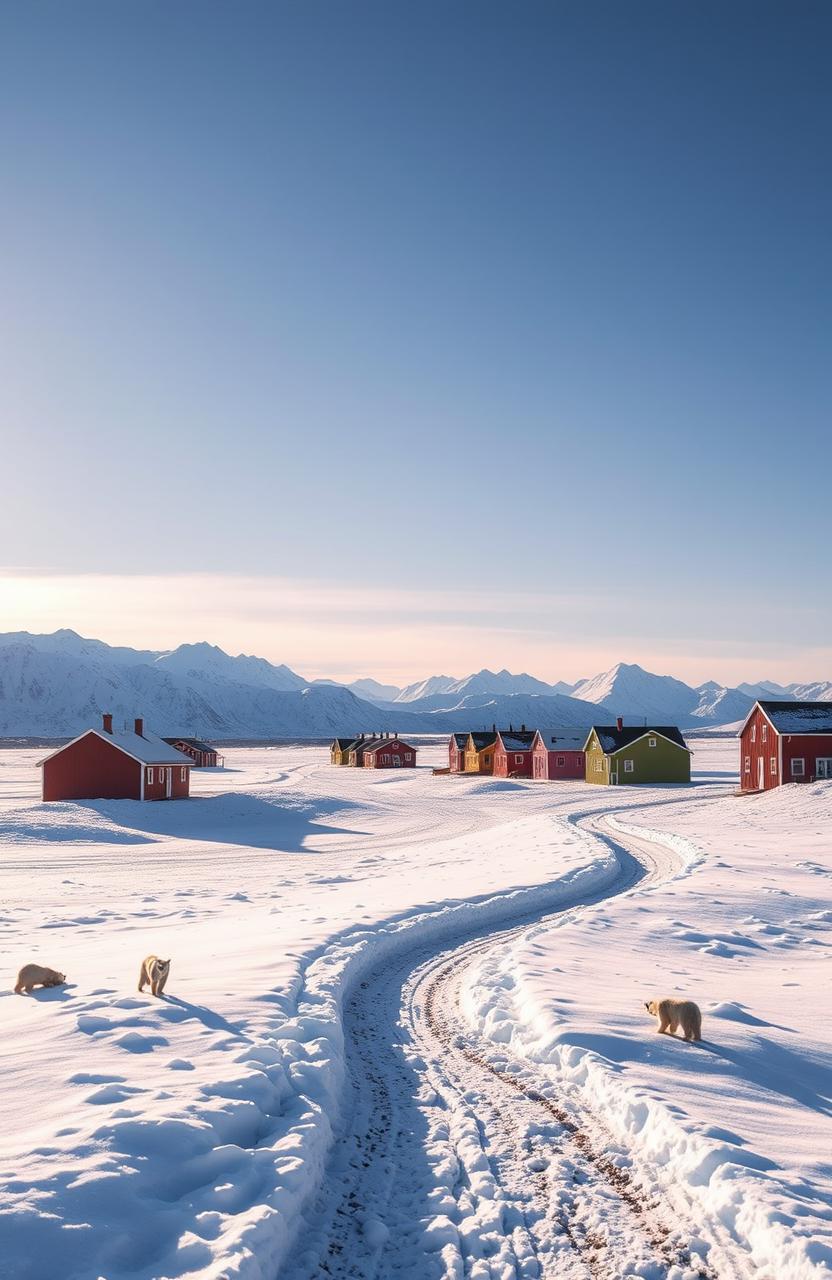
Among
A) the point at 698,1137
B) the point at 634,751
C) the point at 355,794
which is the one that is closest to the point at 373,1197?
the point at 698,1137

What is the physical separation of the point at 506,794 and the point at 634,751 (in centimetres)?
1483

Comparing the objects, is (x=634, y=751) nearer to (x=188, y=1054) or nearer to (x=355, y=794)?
(x=355, y=794)

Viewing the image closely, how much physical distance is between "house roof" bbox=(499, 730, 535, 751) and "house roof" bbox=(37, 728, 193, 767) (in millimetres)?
41899

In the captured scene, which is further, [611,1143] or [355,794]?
[355,794]

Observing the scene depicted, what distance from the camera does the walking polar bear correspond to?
11430 mm

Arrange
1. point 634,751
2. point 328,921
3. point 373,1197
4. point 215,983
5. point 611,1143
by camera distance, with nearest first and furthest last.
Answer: point 373,1197 < point 611,1143 < point 215,983 < point 328,921 < point 634,751

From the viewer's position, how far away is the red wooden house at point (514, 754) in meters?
93.1

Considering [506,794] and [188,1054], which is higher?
[188,1054]

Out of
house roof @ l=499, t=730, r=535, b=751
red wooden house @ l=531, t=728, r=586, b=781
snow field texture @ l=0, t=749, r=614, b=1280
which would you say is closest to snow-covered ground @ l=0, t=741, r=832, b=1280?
snow field texture @ l=0, t=749, r=614, b=1280

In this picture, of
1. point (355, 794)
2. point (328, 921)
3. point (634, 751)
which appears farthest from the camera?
point (634, 751)

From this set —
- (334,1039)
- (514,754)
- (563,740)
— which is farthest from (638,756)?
(334,1039)

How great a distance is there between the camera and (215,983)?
13758 millimetres

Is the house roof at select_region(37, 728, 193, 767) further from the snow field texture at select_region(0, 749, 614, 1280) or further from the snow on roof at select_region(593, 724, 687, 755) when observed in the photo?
the snow on roof at select_region(593, 724, 687, 755)

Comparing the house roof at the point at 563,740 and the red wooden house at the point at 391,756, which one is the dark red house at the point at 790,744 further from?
the red wooden house at the point at 391,756
